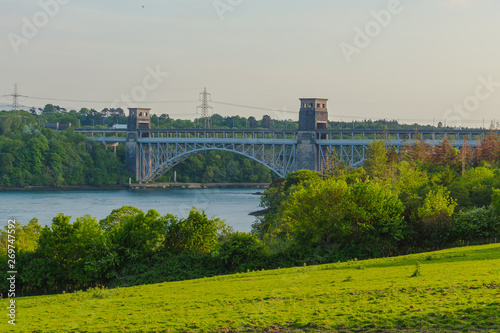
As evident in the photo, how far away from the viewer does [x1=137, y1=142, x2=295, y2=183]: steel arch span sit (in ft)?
262

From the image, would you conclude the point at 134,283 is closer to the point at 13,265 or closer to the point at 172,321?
the point at 13,265

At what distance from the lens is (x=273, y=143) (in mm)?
79812

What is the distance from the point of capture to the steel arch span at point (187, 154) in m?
79.8

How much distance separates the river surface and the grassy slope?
2904 centimetres

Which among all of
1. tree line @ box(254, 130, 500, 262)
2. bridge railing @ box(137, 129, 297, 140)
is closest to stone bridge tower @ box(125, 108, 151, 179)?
bridge railing @ box(137, 129, 297, 140)

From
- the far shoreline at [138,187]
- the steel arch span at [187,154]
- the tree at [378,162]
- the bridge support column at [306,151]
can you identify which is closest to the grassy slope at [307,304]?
the tree at [378,162]

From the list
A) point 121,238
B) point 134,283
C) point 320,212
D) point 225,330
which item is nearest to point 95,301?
point 225,330

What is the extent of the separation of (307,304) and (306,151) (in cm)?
6504

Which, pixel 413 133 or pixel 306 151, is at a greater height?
pixel 413 133

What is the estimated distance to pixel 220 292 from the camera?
1855 centimetres

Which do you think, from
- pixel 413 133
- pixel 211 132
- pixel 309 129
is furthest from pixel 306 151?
pixel 211 132

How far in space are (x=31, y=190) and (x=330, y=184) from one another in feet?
215

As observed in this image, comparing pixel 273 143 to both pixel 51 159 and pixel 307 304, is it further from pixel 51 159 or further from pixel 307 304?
pixel 307 304

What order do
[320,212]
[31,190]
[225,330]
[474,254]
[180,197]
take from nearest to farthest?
[225,330]
[474,254]
[320,212]
[180,197]
[31,190]
